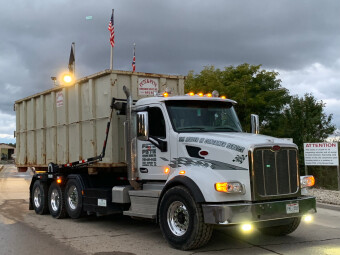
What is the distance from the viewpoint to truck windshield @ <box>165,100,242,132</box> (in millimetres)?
7551

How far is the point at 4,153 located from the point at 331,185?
4609 inches

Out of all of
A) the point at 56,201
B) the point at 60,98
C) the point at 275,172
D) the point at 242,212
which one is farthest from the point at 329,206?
the point at 60,98

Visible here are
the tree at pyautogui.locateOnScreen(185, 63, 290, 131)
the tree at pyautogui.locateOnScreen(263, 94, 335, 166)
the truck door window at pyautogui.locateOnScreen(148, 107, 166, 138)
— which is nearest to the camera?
the truck door window at pyautogui.locateOnScreen(148, 107, 166, 138)

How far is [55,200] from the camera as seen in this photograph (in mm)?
10836

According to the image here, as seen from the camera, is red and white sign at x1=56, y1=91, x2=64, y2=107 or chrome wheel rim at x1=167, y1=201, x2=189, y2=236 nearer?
chrome wheel rim at x1=167, y1=201, x2=189, y2=236

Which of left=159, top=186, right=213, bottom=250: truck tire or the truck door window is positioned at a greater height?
the truck door window

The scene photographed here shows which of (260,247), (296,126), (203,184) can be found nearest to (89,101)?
(203,184)

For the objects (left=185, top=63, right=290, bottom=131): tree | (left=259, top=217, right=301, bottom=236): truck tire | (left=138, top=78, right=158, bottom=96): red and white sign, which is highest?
(left=185, top=63, right=290, bottom=131): tree

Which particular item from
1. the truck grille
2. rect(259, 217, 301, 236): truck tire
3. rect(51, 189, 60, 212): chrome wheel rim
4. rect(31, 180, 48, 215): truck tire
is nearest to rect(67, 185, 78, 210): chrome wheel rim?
rect(51, 189, 60, 212): chrome wheel rim

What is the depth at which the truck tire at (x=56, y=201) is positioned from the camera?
10.4m

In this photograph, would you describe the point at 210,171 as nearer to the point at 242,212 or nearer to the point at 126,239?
the point at 242,212

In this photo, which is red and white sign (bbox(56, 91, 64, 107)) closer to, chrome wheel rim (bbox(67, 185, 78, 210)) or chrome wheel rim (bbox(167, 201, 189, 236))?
chrome wheel rim (bbox(67, 185, 78, 210))

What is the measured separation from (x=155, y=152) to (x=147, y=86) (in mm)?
2182

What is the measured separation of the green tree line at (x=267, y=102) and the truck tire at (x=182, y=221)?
17.7 meters
